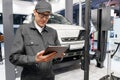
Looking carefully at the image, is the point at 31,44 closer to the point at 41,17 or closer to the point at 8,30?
the point at 41,17

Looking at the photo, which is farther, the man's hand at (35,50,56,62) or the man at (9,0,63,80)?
the man at (9,0,63,80)

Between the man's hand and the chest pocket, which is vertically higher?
the chest pocket

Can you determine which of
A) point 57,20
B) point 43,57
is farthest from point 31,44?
point 57,20

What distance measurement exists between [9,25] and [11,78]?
106cm

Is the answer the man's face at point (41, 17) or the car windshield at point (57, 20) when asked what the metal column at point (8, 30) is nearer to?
the man's face at point (41, 17)

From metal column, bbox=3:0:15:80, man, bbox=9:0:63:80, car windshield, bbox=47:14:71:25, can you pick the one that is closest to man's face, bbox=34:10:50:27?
man, bbox=9:0:63:80

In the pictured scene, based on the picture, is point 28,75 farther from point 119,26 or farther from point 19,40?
point 119,26

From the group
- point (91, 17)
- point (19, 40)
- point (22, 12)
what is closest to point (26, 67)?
point (19, 40)

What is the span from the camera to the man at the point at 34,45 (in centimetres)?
175

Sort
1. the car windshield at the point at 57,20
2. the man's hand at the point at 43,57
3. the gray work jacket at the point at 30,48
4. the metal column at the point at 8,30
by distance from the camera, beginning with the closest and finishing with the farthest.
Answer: the man's hand at the point at 43,57 < the gray work jacket at the point at 30,48 < the metal column at the point at 8,30 < the car windshield at the point at 57,20

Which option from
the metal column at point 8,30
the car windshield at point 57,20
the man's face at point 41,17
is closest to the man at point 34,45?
the man's face at point 41,17

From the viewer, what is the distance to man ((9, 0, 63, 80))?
1747 mm

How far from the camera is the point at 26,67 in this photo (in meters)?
1.87

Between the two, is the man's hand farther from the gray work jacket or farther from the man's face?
the man's face
